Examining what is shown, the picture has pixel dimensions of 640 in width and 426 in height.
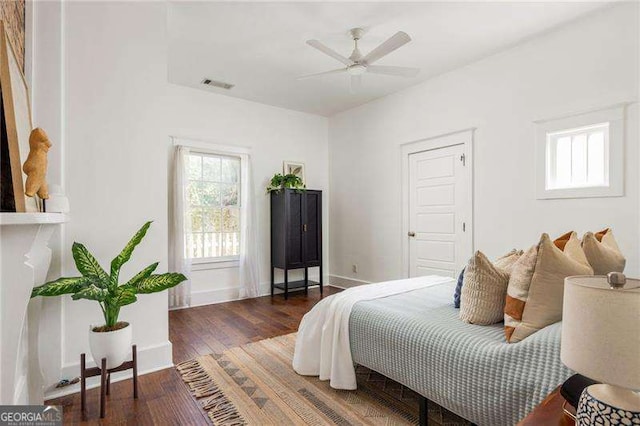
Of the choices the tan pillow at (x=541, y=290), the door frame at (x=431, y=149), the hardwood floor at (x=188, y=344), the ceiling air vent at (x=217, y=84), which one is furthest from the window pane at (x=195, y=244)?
the tan pillow at (x=541, y=290)

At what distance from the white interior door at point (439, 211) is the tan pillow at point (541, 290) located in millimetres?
2377

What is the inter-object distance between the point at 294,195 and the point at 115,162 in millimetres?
2648

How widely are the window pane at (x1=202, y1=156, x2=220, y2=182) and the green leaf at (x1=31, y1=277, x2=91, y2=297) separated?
2.80 metres

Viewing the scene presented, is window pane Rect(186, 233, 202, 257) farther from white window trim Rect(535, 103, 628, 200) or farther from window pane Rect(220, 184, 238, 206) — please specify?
white window trim Rect(535, 103, 628, 200)

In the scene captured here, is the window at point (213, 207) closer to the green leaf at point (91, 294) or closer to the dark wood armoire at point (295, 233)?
the dark wood armoire at point (295, 233)

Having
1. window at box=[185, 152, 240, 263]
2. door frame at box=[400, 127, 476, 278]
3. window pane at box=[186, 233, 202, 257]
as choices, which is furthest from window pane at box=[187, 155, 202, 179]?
door frame at box=[400, 127, 476, 278]

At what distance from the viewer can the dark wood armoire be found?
4.76 metres

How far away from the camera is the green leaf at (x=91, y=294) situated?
1887mm

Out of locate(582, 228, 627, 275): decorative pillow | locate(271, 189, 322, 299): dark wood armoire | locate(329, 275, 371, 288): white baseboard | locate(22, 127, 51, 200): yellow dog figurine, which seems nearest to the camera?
locate(22, 127, 51, 200): yellow dog figurine

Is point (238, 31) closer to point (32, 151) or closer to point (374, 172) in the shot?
point (32, 151)

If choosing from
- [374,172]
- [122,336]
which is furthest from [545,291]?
[374,172]

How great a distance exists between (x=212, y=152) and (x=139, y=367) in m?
2.89

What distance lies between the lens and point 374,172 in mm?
4992

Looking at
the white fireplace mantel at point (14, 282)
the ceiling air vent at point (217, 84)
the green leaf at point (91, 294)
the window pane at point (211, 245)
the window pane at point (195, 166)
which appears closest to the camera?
the white fireplace mantel at point (14, 282)
